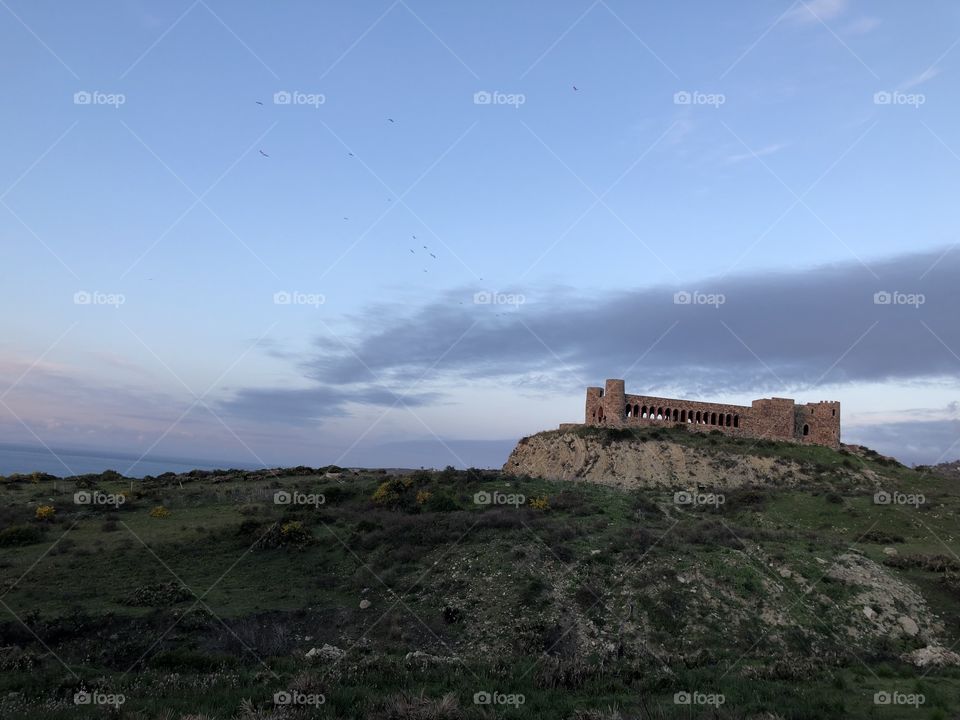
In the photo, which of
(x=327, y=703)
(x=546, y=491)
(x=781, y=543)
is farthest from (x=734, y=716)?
(x=546, y=491)

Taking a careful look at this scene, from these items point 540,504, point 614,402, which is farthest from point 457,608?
point 614,402

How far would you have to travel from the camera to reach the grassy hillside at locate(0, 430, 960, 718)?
1340 centimetres

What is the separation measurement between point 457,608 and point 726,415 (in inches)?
2074

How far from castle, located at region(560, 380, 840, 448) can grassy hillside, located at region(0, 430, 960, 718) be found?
1070 inches

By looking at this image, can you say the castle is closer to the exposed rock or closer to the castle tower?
the castle tower

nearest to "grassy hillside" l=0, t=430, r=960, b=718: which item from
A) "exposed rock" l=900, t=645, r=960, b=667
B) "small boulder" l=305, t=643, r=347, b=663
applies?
"small boulder" l=305, t=643, r=347, b=663

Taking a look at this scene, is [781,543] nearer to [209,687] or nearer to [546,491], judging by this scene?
[546,491]

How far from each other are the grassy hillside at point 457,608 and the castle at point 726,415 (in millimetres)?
27184

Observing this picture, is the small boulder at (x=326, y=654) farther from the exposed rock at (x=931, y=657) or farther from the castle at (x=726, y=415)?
the castle at (x=726, y=415)

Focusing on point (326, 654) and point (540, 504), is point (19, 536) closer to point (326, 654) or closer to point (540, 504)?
point (326, 654)

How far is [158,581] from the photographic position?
23.6 meters

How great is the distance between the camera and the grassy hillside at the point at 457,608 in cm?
1340

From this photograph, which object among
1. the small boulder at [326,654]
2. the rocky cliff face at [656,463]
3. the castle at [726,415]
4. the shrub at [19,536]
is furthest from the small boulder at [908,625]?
the castle at [726,415]

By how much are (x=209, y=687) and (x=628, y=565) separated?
51.9 ft
